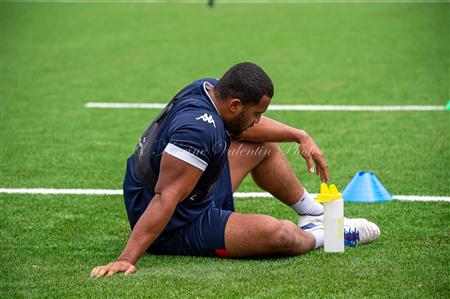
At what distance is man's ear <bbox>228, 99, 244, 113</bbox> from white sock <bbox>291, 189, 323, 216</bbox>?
1.09 meters

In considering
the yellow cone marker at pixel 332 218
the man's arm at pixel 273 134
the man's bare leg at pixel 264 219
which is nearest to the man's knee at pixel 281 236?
the man's bare leg at pixel 264 219

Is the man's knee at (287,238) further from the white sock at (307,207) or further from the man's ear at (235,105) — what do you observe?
the man's ear at (235,105)

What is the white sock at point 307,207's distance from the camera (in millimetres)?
5691

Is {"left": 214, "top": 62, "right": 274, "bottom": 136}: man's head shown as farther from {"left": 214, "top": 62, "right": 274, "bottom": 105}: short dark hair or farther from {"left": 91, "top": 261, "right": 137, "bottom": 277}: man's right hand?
{"left": 91, "top": 261, "right": 137, "bottom": 277}: man's right hand

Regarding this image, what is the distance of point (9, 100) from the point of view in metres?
10.6

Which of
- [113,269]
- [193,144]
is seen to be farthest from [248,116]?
[113,269]

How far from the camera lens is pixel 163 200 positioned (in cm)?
465

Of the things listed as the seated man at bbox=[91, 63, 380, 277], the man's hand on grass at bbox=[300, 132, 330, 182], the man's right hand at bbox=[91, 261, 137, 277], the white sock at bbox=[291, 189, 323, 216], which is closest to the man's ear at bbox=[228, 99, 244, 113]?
the seated man at bbox=[91, 63, 380, 277]

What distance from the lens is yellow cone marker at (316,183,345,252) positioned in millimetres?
5191

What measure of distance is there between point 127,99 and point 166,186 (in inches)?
248

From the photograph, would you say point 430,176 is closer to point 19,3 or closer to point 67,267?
point 67,267

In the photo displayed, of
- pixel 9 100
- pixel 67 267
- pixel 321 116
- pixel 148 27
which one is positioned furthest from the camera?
pixel 148 27

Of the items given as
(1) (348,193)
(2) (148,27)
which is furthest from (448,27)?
(1) (348,193)

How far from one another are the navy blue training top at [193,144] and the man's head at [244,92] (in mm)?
80
